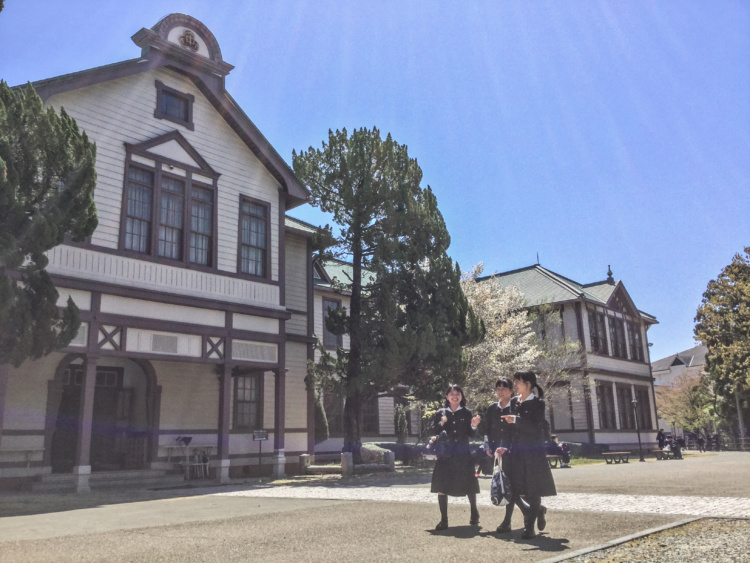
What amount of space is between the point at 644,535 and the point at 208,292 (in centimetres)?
1362

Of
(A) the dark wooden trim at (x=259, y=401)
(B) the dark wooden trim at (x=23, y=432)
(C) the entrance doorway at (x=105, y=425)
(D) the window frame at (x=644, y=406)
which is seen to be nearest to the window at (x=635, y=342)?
(D) the window frame at (x=644, y=406)

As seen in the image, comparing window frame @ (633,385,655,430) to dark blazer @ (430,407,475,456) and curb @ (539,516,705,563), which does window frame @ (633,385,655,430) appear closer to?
curb @ (539,516,705,563)

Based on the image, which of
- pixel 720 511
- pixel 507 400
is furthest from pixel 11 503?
pixel 720 511

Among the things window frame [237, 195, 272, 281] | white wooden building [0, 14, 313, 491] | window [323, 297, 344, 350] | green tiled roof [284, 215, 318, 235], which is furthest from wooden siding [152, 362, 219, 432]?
window [323, 297, 344, 350]

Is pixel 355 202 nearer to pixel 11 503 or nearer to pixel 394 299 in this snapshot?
pixel 394 299

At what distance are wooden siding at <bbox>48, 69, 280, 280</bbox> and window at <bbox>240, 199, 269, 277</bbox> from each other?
0.79 feet

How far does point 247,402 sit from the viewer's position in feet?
67.7

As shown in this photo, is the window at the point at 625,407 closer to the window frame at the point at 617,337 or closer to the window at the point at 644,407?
the window at the point at 644,407

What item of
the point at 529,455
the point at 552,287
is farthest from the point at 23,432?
the point at 552,287

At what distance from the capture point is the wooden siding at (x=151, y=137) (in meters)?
16.3

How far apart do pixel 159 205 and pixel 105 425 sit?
260 inches

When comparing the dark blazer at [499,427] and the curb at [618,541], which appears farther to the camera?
the dark blazer at [499,427]

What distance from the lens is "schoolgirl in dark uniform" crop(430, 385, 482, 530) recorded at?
7.54m

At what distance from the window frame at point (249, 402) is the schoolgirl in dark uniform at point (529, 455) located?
14.5 m
